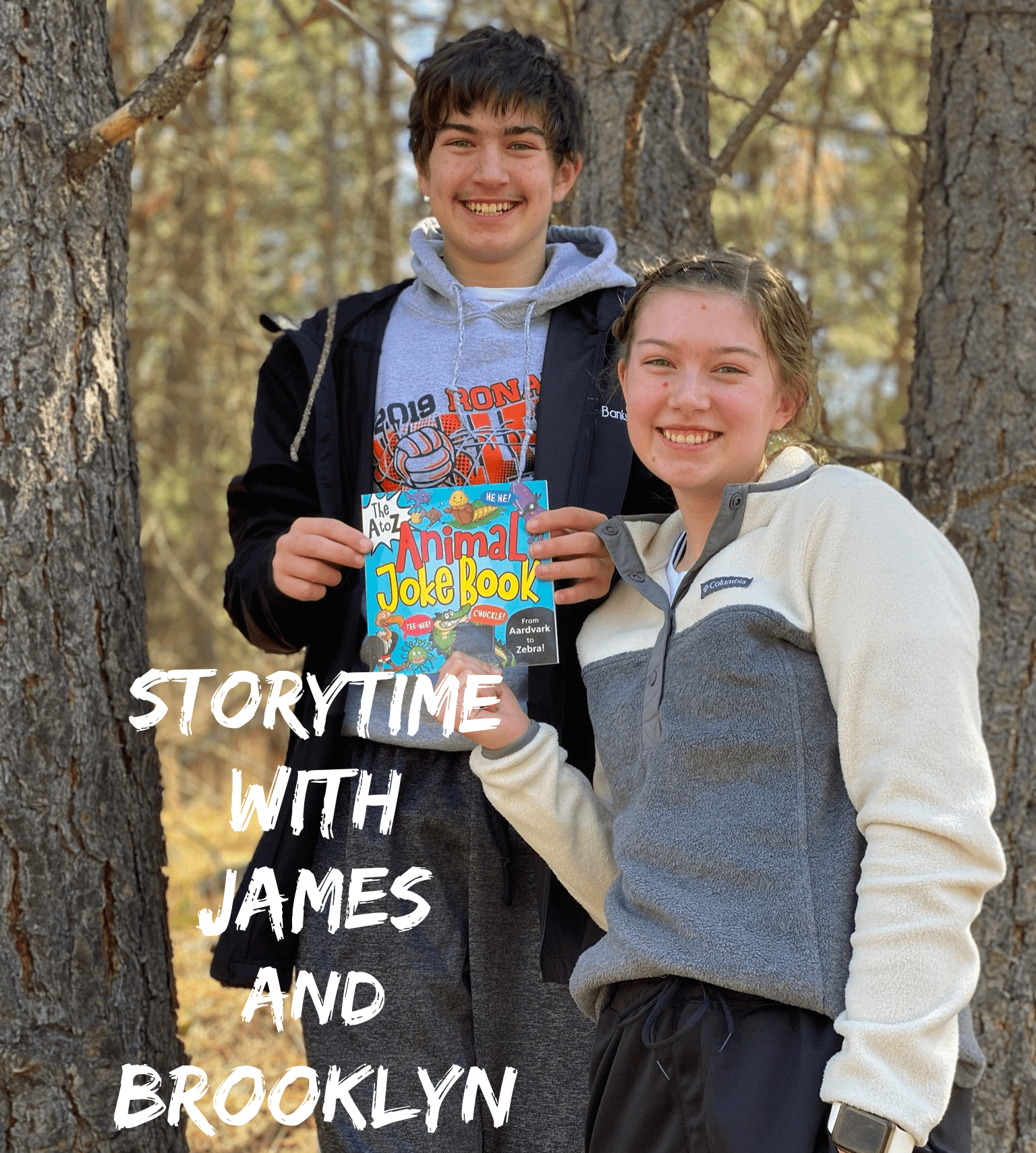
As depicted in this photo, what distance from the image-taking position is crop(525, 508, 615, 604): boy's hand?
80.4 inches

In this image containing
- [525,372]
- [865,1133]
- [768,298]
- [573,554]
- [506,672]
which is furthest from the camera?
[525,372]

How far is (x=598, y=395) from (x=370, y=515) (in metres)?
0.47

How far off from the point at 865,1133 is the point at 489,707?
810 millimetres

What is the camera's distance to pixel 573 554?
205cm

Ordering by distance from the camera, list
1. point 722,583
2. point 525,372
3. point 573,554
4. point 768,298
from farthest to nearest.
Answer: point 525,372 → point 573,554 → point 768,298 → point 722,583

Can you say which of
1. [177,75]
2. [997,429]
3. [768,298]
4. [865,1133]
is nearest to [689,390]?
[768,298]

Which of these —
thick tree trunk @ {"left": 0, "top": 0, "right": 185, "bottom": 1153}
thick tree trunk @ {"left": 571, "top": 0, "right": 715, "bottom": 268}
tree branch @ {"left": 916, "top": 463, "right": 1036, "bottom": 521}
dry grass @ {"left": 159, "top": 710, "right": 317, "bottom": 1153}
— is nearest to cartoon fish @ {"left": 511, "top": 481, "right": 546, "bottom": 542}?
thick tree trunk @ {"left": 0, "top": 0, "right": 185, "bottom": 1153}

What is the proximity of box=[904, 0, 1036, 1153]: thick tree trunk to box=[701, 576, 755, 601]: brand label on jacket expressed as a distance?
Answer: 1257 millimetres

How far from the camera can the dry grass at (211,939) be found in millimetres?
3723

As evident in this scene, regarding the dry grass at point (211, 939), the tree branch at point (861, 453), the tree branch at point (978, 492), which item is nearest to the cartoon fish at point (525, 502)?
the tree branch at point (861, 453)

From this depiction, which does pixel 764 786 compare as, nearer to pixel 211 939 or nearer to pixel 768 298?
pixel 768 298

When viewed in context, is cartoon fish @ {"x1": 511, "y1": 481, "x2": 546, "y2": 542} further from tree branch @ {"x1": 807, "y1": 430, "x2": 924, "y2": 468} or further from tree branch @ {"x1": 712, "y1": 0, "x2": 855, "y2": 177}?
tree branch @ {"x1": 712, "y1": 0, "x2": 855, "y2": 177}

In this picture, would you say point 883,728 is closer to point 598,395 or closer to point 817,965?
point 817,965

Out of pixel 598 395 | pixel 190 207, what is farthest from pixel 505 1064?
pixel 190 207
